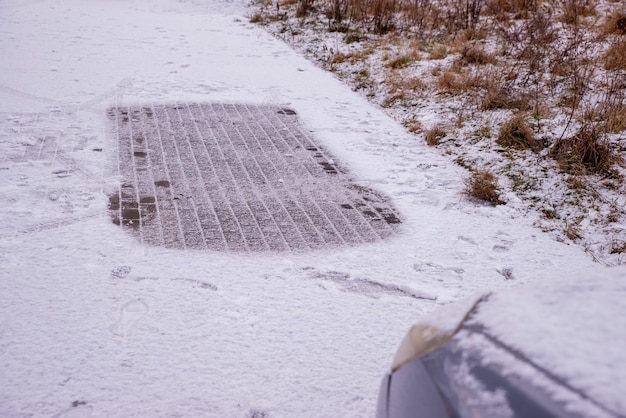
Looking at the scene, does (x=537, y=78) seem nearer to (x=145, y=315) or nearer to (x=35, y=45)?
(x=145, y=315)

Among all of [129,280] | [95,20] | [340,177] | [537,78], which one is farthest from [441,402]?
[95,20]

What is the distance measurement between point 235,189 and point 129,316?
148 cm

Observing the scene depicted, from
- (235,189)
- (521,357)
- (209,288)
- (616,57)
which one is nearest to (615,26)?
(616,57)

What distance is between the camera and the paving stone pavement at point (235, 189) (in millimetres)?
3217

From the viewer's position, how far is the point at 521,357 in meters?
1.13

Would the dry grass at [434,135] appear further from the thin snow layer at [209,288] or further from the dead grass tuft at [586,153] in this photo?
the dead grass tuft at [586,153]

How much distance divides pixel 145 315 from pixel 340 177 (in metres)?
2.04

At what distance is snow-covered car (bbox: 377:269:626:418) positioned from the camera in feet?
3.35

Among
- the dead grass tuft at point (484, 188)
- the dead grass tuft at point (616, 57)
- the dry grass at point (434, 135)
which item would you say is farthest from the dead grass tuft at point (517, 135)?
the dead grass tuft at point (616, 57)

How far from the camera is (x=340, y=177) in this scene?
13.4ft

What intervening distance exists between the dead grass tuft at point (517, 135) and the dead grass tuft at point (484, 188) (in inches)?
25.7

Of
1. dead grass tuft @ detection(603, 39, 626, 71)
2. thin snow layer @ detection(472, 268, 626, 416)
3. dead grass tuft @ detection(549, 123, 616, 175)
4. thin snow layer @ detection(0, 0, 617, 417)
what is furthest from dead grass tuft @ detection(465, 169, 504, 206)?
dead grass tuft @ detection(603, 39, 626, 71)

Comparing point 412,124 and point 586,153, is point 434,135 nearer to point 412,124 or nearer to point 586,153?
point 412,124

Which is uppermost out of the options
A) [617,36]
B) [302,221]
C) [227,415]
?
[617,36]
